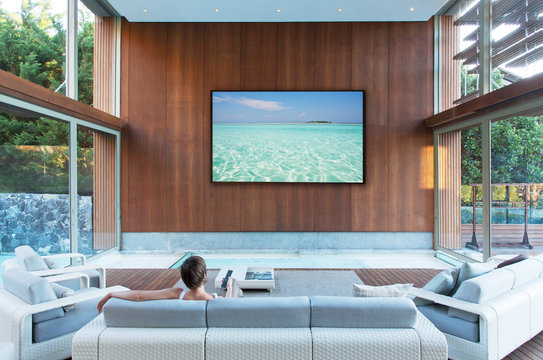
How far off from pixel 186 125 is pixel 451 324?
524 cm

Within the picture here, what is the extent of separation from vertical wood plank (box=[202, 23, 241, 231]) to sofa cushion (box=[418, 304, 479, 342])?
402 centimetres

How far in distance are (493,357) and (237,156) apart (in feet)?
15.6

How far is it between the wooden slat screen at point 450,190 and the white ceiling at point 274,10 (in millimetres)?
2268

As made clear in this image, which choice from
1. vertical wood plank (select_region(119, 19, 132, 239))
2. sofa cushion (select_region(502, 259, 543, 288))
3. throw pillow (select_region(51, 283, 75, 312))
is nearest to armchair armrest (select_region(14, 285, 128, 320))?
throw pillow (select_region(51, 283, 75, 312))

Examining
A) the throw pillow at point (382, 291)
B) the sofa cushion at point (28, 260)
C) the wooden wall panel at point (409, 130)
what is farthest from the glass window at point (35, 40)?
the wooden wall panel at point (409, 130)

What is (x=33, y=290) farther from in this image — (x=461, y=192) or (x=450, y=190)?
(x=450, y=190)

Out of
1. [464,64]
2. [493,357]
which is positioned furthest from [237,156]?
[493,357]

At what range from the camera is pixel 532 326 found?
2.56 metres

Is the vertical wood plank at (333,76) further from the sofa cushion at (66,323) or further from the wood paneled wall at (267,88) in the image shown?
the sofa cushion at (66,323)

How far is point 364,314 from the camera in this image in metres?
1.85

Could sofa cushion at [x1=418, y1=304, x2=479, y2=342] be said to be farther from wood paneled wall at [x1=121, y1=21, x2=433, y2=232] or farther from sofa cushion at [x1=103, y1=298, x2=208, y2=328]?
wood paneled wall at [x1=121, y1=21, x2=433, y2=232]

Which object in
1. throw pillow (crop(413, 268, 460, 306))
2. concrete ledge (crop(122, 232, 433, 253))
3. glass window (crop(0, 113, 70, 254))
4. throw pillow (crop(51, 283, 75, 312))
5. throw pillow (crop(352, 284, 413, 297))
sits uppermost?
glass window (crop(0, 113, 70, 254))

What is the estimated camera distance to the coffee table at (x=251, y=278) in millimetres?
3592

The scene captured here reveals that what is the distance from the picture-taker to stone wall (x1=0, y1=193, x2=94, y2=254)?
11.6 feet
